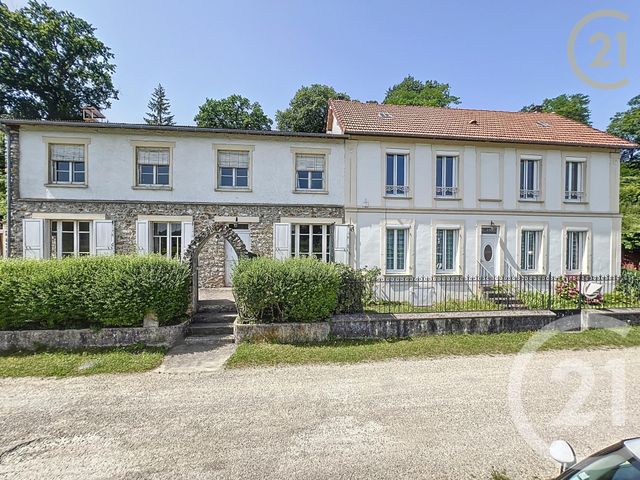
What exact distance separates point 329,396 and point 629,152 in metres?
35.7

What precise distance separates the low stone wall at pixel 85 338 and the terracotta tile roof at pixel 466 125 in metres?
9.58

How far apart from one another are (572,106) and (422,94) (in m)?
13.0

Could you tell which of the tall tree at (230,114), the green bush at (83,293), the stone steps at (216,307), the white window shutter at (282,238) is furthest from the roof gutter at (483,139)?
the tall tree at (230,114)

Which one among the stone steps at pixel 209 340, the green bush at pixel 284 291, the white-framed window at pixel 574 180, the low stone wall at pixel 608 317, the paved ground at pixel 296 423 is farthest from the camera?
the white-framed window at pixel 574 180

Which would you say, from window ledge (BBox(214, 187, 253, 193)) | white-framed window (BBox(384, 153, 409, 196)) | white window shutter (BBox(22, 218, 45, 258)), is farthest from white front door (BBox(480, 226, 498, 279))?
white window shutter (BBox(22, 218, 45, 258))

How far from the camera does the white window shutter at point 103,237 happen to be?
11078 millimetres

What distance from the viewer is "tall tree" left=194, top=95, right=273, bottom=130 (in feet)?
101

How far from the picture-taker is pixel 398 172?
12633mm

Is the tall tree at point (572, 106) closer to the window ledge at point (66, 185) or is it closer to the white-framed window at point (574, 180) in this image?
the white-framed window at point (574, 180)

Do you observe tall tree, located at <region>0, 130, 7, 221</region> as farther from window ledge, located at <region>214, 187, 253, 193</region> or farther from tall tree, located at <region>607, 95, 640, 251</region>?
tall tree, located at <region>607, 95, 640, 251</region>

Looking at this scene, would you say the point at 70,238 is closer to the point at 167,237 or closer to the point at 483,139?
the point at 167,237

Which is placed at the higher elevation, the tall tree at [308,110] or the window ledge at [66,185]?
the tall tree at [308,110]

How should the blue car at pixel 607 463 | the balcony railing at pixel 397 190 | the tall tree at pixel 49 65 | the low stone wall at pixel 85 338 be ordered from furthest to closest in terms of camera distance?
the tall tree at pixel 49 65 < the balcony railing at pixel 397 190 < the low stone wall at pixel 85 338 < the blue car at pixel 607 463

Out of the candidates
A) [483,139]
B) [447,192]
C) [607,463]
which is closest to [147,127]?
[447,192]
